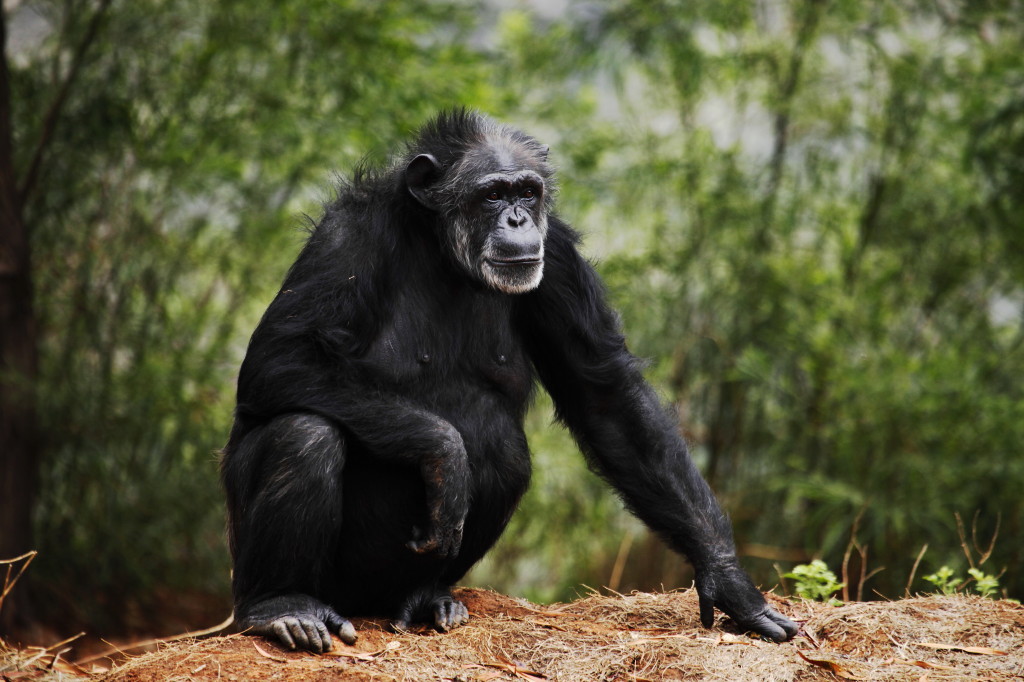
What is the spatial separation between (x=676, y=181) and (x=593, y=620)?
6.02m

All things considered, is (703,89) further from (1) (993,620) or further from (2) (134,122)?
(1) (993,620)

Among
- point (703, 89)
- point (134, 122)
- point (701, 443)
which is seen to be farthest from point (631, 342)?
point (134, 122)

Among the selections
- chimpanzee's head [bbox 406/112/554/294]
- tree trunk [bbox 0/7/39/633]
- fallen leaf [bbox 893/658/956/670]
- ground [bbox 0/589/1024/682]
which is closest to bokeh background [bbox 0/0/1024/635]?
tree trunk [bbox 0/7/39/633]

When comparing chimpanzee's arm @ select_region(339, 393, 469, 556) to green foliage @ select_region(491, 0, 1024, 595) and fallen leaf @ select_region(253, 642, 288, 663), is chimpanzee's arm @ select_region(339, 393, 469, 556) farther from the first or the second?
green foliage @ select_region(491, 0, 1024, 595)

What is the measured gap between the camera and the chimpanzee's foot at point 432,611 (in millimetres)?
4777

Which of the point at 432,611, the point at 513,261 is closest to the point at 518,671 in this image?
the point at 432,611

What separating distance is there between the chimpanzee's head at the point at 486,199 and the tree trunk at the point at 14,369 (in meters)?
4.55

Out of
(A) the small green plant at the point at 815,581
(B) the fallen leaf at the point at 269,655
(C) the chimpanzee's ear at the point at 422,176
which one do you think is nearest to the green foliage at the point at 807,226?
(A) the small green plant at the point at 815,581

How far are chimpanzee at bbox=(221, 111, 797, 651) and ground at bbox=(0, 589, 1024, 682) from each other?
0.21 metres

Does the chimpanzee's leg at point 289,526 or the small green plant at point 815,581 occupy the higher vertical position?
the chimpanzee's leg at point 289,526

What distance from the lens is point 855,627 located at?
4.76 m

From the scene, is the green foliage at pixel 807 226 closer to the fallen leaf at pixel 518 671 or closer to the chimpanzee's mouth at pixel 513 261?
the chimpanzee's mouth at pixel 513 261

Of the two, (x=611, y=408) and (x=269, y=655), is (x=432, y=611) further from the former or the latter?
(x=611, y=408)

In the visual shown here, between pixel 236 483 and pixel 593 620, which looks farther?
pixel 593 620
